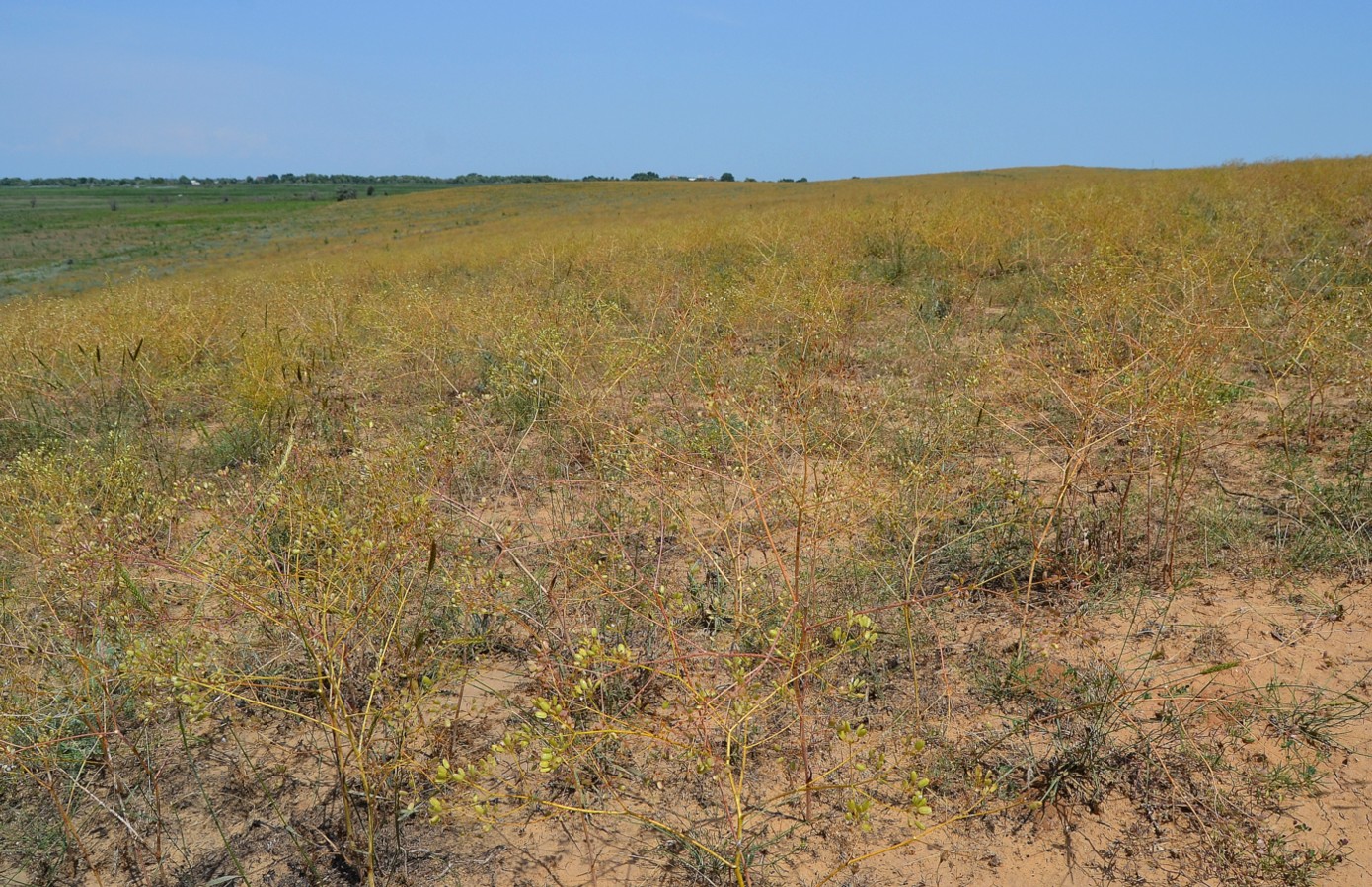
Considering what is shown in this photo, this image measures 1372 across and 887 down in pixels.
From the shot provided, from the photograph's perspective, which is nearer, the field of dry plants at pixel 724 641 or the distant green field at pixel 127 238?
the field of dry plants at pixel 724 641

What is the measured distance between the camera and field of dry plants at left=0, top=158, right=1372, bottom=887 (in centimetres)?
204

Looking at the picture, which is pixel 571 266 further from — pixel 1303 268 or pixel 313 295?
pixel 1303 268

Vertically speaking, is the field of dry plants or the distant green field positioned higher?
the distant green field

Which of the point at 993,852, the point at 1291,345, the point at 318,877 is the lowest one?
the point at 318,877

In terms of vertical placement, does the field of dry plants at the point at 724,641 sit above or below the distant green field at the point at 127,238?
below

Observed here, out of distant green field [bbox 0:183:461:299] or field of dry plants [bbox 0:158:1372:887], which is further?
distant green field [bbox 0:183:461:299]

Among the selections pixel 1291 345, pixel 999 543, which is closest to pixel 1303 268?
pixel 1291 345

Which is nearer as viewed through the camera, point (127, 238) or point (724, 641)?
point (724, 641)

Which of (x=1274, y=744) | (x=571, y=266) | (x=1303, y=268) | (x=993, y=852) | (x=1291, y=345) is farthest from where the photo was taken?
(x=571, y=266)

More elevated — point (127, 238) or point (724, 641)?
point (127, 238)

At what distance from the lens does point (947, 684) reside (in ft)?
8.33

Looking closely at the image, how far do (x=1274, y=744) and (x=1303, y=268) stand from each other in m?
6.37

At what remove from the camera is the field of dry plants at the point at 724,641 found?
204cm

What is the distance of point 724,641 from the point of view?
285cm
